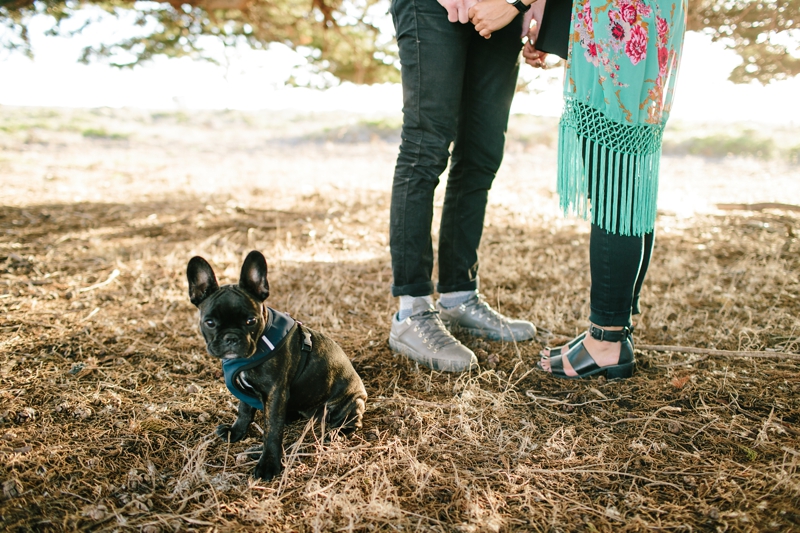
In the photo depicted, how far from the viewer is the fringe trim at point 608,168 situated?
2.13 metres

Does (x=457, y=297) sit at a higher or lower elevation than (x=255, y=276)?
lower

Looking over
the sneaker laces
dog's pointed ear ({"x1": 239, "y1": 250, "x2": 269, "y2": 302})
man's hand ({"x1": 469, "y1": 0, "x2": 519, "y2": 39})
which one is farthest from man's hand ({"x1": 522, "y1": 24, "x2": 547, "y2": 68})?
dog's pointed ear ({"x1": 239, "y1": 250, "x2": 269, "y2": 302})

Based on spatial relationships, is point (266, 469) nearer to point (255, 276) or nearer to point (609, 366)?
point (255, 276)

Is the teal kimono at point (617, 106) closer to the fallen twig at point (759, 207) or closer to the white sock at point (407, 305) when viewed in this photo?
the white sock at point (407, 305)

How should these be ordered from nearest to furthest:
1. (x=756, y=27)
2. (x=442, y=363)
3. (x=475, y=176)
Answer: (x=442, y=363)
(x=475, y=176)
(x=756, y=27)

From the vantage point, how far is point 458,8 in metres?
2.19

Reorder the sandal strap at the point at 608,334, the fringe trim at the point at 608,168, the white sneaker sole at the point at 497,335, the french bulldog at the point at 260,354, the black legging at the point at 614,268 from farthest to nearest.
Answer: the white sneaker sole at the point at 497,335 → the sandal strap at the point at 608,334 → the black legging at the point at 614,268 → the fringe trim at the point at 608,168 → the french bulldog at the point at 260,354

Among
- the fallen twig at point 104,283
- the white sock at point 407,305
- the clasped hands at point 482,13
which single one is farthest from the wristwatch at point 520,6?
the fallen twig at point 104,283

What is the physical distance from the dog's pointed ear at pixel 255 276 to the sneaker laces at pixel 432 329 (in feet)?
2.95

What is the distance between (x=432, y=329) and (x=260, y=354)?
970mm

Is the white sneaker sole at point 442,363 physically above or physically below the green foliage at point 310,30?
below

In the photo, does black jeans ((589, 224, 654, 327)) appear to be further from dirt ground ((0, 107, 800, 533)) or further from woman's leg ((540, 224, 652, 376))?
dirt ground ((0, 107, 800, 533))

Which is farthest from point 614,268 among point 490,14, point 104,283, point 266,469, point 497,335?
point 104,283

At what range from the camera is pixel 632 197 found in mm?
2174
